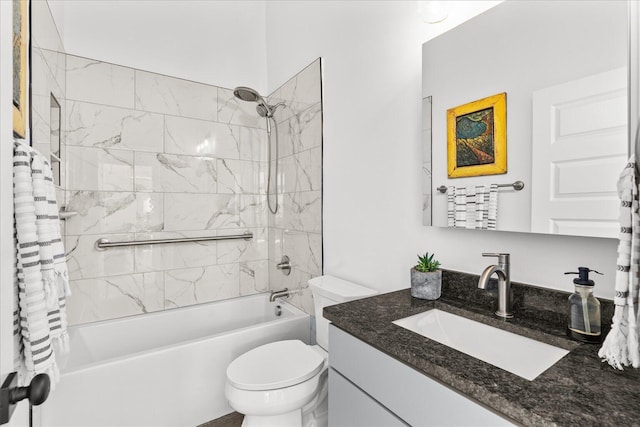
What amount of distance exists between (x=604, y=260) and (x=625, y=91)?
44 centimetres

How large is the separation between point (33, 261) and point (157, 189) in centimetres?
148

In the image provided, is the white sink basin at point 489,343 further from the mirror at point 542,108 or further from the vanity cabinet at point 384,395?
the mirror at point 542,108

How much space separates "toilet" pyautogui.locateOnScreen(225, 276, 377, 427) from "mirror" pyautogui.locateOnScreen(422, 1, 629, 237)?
2.38 feet

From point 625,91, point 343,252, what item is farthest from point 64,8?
point 625,91

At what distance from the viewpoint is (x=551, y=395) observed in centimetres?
Answer: 59

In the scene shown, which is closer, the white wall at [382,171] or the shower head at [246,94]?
the white wall at [382,171]

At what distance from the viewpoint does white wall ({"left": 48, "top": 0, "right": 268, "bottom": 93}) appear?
2.00m

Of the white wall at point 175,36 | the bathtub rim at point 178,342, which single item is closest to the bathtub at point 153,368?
the bathtub rim at point 178,342

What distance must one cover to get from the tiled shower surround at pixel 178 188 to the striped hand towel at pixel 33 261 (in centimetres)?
129

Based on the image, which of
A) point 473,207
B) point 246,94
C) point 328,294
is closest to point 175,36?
point 246,94

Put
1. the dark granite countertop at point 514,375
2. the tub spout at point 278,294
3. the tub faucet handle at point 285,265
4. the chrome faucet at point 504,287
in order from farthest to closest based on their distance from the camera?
the tub faucet handle at point 285,265 → the tub spout at point 278,294 → the chrome faucet at point 504,287 → the dark granite countertop at point 514,375

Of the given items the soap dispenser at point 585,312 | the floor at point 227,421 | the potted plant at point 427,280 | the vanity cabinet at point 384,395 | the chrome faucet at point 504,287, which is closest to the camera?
the vanity cabinet at point 384,395

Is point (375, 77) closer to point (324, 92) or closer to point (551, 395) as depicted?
point (324, 92)

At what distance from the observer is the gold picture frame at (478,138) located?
3.47 feet
